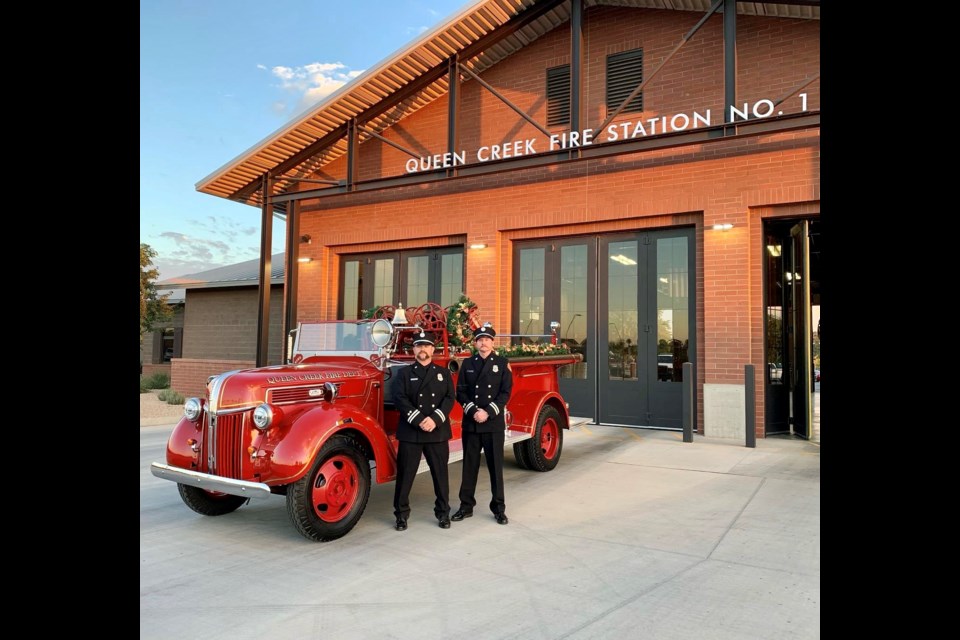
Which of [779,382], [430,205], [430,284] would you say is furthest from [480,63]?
[779,382]

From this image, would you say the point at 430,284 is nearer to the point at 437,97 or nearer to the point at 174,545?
the point at 437,97

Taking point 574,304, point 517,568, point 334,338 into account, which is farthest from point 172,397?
point 517,568

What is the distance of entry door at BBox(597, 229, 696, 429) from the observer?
1043cm

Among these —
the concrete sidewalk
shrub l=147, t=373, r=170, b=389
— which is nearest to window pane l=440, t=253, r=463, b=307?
the concrete sidewalk

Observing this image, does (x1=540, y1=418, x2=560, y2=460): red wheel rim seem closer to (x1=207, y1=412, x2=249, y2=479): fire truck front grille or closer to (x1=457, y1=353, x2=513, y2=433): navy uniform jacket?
(x1=457, y1=353, x2=513, y2=433): navy uniform jacket

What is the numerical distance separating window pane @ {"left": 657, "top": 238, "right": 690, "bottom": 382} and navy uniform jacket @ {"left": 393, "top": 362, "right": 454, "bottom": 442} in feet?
20.2

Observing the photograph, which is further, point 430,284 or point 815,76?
point 430,284

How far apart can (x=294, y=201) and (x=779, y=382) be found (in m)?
9.74
